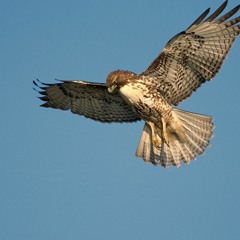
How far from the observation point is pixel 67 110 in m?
14.5

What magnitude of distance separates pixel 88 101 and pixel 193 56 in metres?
2.60

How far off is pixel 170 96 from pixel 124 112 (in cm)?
123

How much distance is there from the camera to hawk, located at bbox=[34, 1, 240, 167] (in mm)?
12656

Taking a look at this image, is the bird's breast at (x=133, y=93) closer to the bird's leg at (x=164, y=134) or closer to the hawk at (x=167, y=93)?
the hawk at (x=167, y=93)

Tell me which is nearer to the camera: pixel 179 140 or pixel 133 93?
pixel 133 93

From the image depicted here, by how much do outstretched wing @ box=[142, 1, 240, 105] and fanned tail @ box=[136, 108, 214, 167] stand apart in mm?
479

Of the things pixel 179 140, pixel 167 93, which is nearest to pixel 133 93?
pixel 167 93

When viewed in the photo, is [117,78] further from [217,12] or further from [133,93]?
[217,12]

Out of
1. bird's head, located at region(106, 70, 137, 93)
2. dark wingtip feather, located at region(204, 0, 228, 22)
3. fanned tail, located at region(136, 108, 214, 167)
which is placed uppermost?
dark wingtip feather, located at region(204, 0, 228, 22)

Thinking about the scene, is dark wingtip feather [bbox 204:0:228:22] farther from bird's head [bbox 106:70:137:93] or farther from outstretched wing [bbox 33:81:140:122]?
outstretched wing [bbox 33:81:140:122]

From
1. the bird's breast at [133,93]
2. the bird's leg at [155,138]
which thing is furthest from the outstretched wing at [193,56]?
the bird's leg at [155,138]

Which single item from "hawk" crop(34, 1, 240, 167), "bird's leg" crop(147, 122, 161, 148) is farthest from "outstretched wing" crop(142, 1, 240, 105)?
"bird's leg" crop(147, 122, 161, 148)

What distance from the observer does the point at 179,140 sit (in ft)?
45.4

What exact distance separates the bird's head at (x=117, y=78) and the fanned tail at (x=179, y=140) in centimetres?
131
